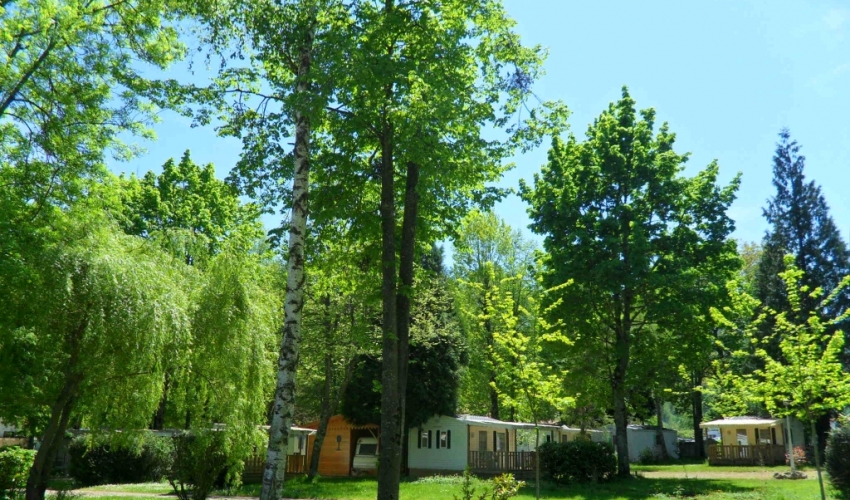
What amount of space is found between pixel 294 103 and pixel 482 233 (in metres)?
28.5

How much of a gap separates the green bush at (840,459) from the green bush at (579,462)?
7.61 metres

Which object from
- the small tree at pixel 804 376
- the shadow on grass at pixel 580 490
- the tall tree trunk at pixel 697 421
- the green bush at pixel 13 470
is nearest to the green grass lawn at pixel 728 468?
the shadow on grass at pixel 580 490

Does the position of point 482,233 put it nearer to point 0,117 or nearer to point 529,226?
point 529,226

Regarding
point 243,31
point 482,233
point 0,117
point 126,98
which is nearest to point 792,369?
point 243,31

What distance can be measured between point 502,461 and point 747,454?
16.0 m

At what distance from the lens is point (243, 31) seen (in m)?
11.7

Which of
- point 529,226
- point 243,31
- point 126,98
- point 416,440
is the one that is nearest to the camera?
point 243,31

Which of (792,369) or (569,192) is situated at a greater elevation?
(569,192)

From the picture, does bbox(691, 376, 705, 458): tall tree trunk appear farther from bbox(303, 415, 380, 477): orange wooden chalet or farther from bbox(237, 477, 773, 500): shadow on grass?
bbox(303, 415, 380, 477): orange wooden chalet

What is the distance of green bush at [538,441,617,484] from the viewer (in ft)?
73.9

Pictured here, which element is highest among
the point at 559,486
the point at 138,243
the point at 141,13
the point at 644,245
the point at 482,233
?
the point at 482,233

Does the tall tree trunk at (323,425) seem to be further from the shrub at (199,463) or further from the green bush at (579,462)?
the shrub at (199,463)

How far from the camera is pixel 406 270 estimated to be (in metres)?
12.4

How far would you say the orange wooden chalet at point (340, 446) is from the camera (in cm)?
3195
